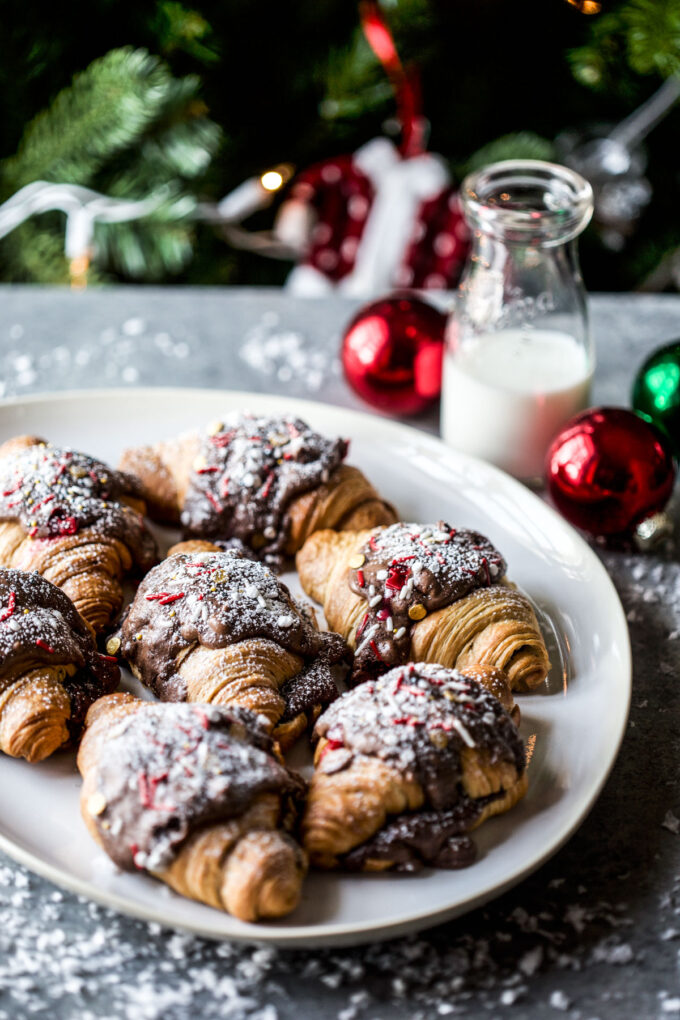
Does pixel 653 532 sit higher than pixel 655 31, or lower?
lower

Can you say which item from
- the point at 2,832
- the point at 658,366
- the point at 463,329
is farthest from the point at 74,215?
the point at 2,832

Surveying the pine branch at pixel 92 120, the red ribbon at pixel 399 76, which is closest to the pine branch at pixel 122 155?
the pine branch at pixel 92 120

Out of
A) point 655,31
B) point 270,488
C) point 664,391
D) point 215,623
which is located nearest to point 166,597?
point 215,623

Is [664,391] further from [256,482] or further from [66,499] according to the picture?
[66,499]

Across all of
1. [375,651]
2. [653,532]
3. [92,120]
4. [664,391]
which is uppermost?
[92,120]

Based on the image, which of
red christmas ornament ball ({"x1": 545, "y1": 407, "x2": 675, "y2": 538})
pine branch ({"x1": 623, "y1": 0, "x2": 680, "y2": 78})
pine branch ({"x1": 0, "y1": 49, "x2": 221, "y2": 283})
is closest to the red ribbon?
pine branch ({"x1": 0, "y1": 49, "x2": 221, "y2": 283})

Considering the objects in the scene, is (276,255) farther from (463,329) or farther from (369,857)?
(369,857)

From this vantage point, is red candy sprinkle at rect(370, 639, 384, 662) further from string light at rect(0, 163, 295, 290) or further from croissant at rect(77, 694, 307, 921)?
string light at rect(0, 163, 295, 290)
